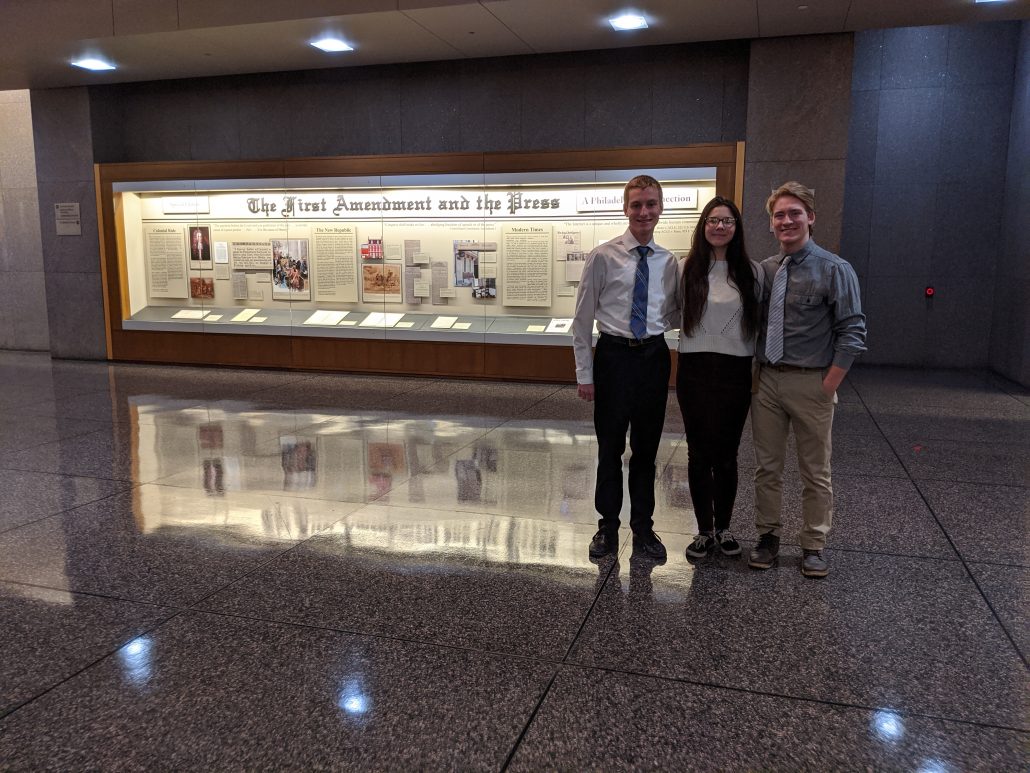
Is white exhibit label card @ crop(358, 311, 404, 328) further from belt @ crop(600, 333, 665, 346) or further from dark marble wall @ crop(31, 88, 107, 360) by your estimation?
belt @ crop(600, 333, 665, 346)

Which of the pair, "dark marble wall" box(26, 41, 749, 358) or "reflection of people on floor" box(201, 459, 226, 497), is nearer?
"reflection of people on floor" box(201, 459, 226, 497)

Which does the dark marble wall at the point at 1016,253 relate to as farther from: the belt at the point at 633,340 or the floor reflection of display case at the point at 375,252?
the belt at the point at 633,340

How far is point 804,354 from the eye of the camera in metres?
4.03

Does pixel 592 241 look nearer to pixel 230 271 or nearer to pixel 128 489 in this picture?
pixel 230 271

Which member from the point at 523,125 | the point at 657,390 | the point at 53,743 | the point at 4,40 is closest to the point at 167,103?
the point at 4,40

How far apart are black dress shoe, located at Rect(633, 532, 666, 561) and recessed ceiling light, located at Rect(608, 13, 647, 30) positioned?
21.2 ft

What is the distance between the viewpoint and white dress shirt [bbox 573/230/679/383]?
429 centimetres

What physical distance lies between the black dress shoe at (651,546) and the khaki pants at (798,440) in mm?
558

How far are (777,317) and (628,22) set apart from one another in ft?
20.0

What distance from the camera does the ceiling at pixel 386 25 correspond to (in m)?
8.30

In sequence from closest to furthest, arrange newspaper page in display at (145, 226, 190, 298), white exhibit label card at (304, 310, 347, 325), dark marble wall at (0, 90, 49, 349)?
white exhibit label card at (304, 310, 347, 325)
newspaper page in display at (145, 226, 190, 298)
dark marble wall at (0, 90, 49, 349)

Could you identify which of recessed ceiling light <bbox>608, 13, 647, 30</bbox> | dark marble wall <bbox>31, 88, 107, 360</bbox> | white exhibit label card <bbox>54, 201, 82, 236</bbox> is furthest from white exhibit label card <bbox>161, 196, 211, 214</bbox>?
recessed ceiling light <bbox>608, 13, 647, 30</bbox>

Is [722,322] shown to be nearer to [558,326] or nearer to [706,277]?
[706,277]

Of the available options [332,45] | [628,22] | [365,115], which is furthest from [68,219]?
[628,22]
